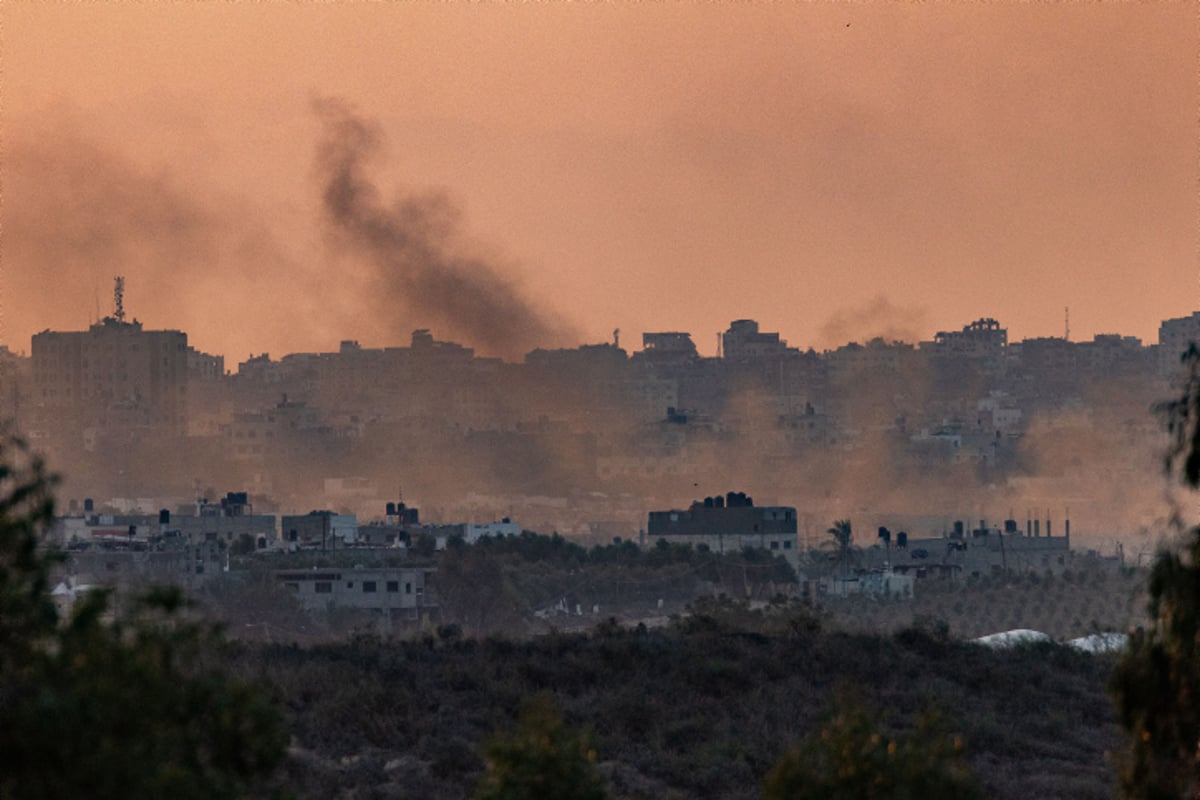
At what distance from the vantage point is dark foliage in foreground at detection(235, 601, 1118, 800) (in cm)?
2827

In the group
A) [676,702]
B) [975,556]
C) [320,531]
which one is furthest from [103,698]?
[975,556]

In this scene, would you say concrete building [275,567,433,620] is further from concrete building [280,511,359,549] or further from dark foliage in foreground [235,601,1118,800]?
dark foliage in foreground [235,601,1118,800]

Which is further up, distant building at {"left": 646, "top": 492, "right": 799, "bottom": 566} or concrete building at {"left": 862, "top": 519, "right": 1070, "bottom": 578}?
distant building at {"left": 646, "top": 492, "right": 799, "bottom": 566}

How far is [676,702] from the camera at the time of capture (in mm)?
33375

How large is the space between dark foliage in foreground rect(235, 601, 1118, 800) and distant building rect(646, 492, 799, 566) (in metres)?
67.3

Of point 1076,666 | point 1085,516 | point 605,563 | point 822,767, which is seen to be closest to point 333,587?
point 605,563

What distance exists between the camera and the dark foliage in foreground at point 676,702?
28.3 m

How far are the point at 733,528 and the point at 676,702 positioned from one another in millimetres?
77269

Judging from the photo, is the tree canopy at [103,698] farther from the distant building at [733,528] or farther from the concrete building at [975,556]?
the distant building at [733,528]

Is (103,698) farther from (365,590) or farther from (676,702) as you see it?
(365,590)

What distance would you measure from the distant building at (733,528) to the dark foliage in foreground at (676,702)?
67.3m

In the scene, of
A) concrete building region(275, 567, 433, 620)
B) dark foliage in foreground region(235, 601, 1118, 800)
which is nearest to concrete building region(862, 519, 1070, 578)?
concrete building region(275, 567, 433, 620)

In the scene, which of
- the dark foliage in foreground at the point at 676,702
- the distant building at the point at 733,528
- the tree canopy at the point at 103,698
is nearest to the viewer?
the tree canopy at the point at 103,698

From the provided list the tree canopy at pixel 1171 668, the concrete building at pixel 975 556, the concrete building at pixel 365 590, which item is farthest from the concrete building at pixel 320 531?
the tree canopy at pixel 1171 668
